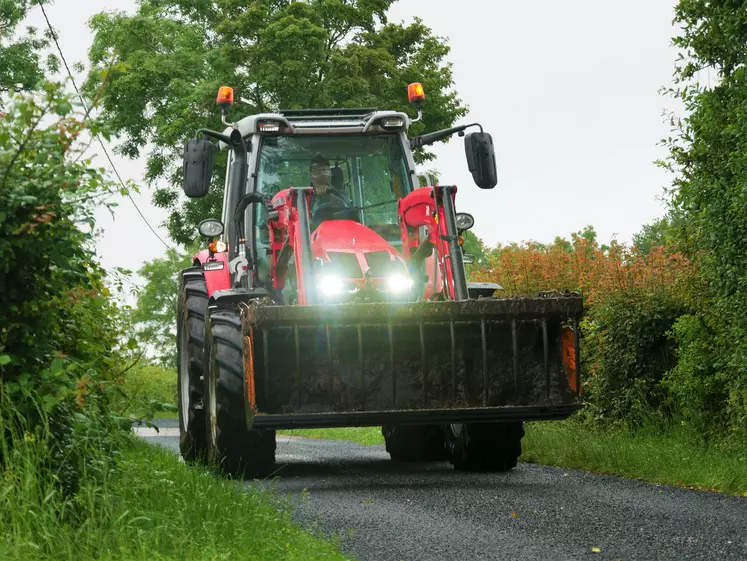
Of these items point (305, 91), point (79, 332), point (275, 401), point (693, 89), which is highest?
point (305, 91)

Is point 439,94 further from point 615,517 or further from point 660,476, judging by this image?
point 615,517

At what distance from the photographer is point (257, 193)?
11.0 meters

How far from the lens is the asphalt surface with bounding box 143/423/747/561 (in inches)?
260

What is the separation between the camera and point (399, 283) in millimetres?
10359

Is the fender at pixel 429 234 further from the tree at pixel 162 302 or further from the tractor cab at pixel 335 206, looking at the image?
the tree at pixel 162 302

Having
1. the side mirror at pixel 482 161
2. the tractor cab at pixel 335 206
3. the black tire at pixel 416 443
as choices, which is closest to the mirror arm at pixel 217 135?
the tractor cab at pixel 335 206

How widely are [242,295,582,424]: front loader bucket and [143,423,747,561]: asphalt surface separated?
0.72m

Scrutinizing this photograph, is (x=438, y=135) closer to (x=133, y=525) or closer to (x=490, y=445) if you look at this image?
(x=490, y=445)

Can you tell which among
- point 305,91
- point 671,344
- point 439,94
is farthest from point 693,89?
point 439,94

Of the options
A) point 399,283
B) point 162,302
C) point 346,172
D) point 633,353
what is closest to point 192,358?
point 399,283

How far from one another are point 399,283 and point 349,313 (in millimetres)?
1315

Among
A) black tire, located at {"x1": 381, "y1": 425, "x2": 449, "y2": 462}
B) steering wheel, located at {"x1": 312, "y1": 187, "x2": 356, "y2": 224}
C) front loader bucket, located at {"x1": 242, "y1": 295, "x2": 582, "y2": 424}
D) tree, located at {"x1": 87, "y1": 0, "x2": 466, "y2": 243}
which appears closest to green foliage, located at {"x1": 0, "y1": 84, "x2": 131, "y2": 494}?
front loader bucket, located at {"x1": 242, "y1": 295, "x2": 582, "y2": 424}

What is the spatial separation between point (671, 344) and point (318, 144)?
4.52 metres

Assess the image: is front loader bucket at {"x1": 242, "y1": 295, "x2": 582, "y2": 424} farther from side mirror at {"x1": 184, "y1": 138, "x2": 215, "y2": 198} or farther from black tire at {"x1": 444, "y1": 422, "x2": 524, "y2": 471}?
side mirror at {"x1": 184, "y1": 138, "x2": 215, "y2": 198}
